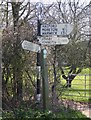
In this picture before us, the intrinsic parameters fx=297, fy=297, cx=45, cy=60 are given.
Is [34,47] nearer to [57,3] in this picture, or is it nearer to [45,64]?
[45,64]

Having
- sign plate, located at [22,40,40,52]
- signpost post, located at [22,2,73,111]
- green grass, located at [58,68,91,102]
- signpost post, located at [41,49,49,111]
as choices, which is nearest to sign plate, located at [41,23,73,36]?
signpost post, located at [22,2,73,111]

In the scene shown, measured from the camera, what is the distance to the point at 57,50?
6.82m

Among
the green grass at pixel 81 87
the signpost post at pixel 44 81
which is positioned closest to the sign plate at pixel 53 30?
the signpost post at pixel 44 81

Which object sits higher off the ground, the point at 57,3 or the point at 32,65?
the point at 57,3

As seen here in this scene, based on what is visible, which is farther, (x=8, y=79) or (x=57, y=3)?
(x=57, y=3)

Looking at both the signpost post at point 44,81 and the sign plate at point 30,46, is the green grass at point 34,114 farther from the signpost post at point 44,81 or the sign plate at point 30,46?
the sign plate at point 30,46

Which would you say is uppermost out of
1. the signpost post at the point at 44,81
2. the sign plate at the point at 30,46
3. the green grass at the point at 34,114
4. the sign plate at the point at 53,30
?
the sign plate at the point at 53,30

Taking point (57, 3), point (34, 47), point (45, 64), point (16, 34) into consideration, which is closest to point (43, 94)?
point (45, 64)

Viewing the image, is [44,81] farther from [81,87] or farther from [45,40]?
[81,87]

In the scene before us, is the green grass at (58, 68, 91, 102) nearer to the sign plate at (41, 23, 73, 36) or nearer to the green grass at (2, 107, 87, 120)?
the green grass at (2, 107, 87, 120)

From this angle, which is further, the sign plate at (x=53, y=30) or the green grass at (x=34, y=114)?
the sign plate at (x=53, y=30)

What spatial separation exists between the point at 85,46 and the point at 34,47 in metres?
2.45

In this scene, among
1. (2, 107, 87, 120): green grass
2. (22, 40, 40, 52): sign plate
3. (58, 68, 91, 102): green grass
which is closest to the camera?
(2, 107, 87, 120): green grass

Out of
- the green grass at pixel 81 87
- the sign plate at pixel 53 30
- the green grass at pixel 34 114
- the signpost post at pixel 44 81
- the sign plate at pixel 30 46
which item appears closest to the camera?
the green grass at pixel 34 114
